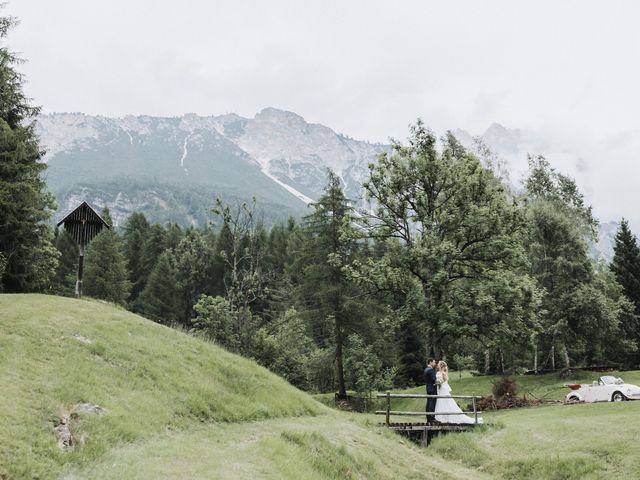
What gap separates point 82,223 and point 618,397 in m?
29.8

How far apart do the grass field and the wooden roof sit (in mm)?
4587

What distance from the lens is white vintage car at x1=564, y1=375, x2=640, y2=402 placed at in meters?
27.8

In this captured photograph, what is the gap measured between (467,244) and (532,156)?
89.6 feet

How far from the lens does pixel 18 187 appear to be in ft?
91.6

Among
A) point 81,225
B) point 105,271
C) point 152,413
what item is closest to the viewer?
point 152,413

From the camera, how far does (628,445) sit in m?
17.8

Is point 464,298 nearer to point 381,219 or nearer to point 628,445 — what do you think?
point 381,219

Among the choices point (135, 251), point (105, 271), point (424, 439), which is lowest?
point (424, 439)

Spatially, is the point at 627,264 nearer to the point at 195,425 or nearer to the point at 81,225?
the point at 81,225

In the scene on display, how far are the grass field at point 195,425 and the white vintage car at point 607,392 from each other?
2.28 metres

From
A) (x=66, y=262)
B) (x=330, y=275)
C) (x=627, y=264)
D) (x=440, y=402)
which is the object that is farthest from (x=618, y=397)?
(x=66, y=262)

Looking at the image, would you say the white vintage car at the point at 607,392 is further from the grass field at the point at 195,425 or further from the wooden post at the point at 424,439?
the wooden post at the point at 424,439

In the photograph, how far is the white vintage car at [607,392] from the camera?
27.8 metres

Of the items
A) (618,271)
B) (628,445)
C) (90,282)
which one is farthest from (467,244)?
(90,282)
